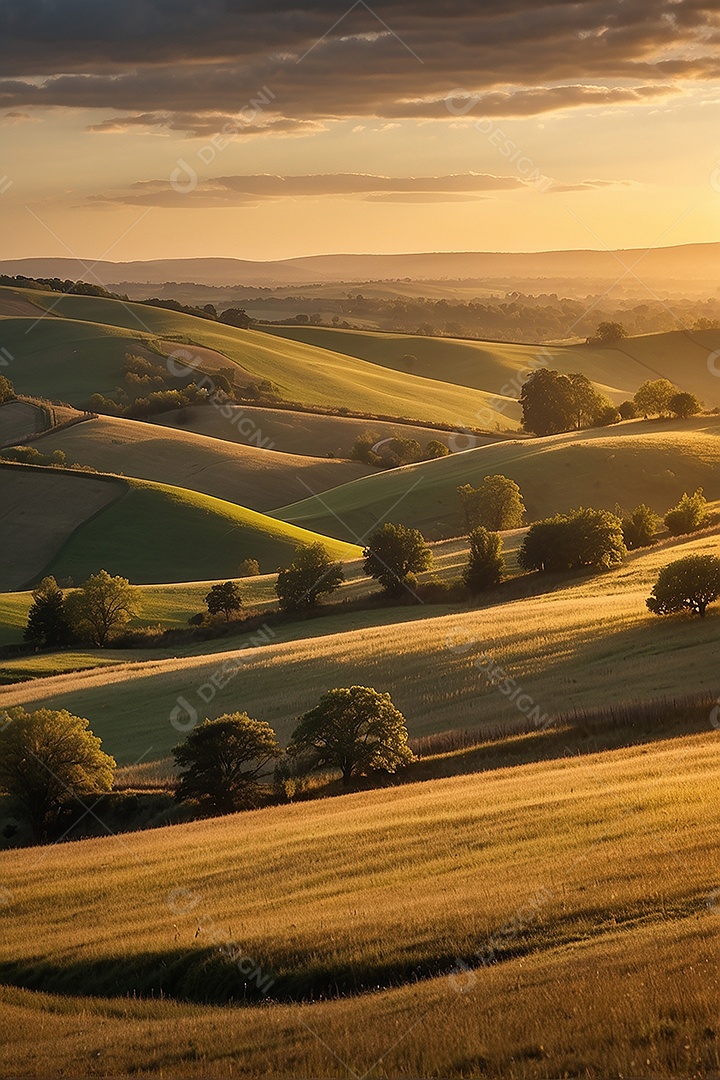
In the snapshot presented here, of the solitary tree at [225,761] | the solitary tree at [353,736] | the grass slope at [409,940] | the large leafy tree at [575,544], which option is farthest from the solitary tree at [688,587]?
the grass slope at [409,940]

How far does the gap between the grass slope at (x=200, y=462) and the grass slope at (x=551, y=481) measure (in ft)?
20.0

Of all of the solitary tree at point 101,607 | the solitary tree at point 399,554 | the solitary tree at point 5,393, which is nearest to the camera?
the solitary tree at point 101,607

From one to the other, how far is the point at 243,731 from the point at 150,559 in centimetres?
6043

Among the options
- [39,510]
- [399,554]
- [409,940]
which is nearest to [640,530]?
[399,554]

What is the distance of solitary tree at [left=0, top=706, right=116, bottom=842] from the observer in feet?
129

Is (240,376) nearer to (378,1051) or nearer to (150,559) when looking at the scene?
(150,559)

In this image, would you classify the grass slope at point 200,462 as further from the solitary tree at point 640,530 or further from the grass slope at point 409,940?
the grass slope at point 409,940

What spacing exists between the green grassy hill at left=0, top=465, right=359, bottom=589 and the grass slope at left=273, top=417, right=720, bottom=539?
9113 millimetres

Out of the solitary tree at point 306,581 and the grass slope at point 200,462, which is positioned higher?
the grass slope at point 200,462

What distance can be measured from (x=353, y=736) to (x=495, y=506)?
63521 millimetres

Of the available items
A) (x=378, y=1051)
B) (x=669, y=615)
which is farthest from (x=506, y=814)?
(x=669, y=615)

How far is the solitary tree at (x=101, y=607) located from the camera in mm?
73938

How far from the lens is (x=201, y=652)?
227 feet

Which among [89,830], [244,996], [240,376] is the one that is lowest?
[89,830]
